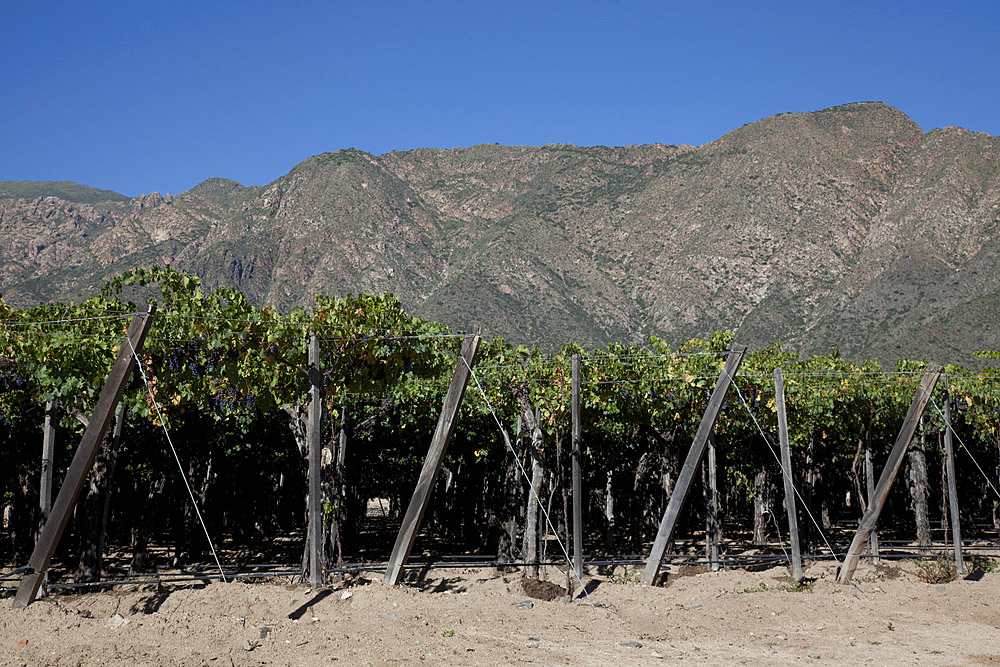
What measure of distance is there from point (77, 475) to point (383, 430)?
11.4 m

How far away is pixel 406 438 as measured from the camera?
20.4m

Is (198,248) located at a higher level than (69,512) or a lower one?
higher

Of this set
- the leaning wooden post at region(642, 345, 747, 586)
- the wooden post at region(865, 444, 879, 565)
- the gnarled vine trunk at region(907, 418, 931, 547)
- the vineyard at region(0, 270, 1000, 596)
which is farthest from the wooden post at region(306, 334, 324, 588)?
the gnarled vine trunk at region(907, 418, 931, 547)

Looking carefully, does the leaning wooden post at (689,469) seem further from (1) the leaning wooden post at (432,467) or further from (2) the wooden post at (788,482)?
(1) the leaning wooden post at (432,467)

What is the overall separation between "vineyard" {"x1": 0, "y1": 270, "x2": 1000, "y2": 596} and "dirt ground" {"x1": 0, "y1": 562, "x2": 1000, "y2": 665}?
1021mm

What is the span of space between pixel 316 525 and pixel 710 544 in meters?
7.01

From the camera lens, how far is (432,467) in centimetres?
1039

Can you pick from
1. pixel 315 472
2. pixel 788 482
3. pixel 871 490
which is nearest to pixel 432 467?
pixel 315 472

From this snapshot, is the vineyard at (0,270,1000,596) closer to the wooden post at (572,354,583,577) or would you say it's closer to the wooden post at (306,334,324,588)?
the wooden post at (306,334,324,588)

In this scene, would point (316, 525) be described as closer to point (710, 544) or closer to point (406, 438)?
point (710, 544)

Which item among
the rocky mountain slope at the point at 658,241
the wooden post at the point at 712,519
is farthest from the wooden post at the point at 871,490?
the rocky mountain slope at the point at 658,241

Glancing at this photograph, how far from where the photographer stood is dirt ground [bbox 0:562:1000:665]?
8.08 m

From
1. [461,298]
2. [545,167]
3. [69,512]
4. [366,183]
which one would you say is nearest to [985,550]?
[69,512]

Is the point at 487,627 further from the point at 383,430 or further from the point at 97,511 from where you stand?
the point at 383,430
